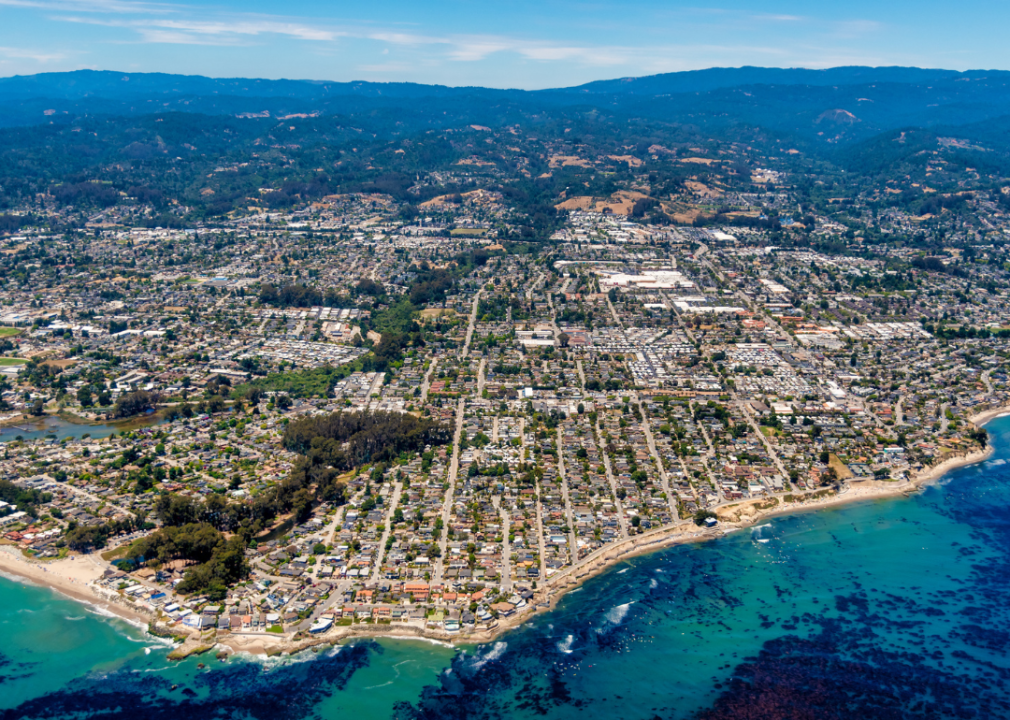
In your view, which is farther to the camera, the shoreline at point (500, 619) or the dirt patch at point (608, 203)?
the dirt patch at point (608, 203)

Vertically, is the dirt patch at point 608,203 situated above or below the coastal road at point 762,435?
above

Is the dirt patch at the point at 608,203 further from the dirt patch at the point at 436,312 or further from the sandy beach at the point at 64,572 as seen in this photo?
the sandy beach at the point at 64,572

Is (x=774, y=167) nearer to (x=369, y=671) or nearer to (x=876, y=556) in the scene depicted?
(x=876, y=556)

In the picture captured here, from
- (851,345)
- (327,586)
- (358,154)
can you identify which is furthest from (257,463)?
(358,154)

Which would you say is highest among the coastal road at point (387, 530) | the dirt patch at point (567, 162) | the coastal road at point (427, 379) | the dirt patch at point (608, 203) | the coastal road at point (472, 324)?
the dirt patch at point (567, 162)

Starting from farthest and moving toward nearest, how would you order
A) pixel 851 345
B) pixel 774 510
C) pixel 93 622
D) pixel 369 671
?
pixel 851 345 → pixel 774 510 → pixel 93 622 → pixel 369 671

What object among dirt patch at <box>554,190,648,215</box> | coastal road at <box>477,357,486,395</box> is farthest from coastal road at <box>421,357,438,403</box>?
dirt patch at <box>554,190,648,215</box>

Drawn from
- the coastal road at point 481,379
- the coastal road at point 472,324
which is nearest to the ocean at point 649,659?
the coastal road at point 481,379
